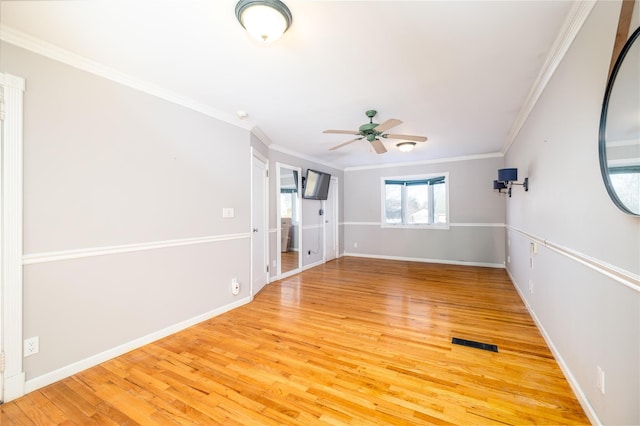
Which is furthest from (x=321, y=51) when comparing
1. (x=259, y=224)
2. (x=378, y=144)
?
(x=259, y=224)

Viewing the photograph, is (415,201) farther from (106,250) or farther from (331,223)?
(106,250)

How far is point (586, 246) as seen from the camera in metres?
1.57

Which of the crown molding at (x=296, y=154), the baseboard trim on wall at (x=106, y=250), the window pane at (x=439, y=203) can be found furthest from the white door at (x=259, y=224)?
the window pane at (x=439, y=203)

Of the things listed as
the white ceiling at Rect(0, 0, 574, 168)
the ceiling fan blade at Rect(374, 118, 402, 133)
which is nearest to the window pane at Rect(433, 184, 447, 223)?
the white ceiling at Rect(0, 0, 574, 168)

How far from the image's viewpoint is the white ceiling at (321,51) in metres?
1.64

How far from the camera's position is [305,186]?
556 cm

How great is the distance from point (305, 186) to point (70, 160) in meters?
3.86

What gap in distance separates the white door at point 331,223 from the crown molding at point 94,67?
390 centimetres

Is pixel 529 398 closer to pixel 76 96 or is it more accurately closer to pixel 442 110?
pixel 442 110

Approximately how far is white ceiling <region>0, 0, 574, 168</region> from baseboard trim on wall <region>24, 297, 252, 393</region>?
235 centimetres

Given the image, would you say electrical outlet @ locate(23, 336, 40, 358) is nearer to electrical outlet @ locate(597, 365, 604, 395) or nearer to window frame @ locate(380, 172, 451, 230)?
electrical outlet @ locate(597, 365, 604, 395)

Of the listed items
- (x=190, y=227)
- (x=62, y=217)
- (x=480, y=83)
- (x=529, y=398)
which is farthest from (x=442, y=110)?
(x=62, y=217)

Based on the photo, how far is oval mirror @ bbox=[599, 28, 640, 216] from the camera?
1.08m

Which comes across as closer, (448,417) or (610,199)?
(610,199)
